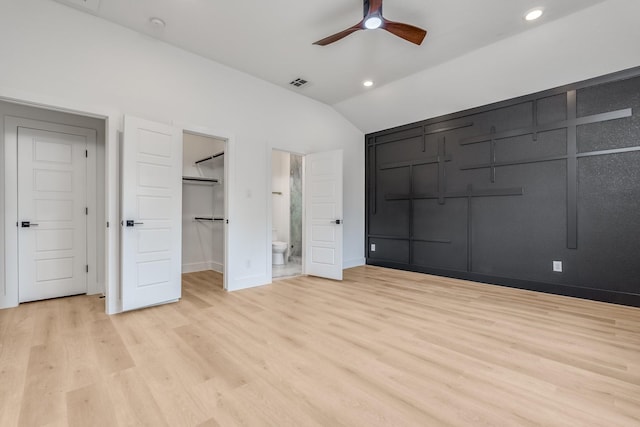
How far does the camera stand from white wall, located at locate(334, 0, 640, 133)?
2.96m

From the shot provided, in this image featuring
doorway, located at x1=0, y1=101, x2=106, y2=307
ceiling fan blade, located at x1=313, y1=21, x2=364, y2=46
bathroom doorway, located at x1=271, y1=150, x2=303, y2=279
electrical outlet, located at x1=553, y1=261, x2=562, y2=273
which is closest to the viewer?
ceiling fan blade, located at x1=313, y1=21, x2=364, y2=46

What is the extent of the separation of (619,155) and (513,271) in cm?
183

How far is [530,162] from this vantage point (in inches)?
155

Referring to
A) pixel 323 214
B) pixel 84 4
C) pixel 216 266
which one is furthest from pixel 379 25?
pixel 216 266

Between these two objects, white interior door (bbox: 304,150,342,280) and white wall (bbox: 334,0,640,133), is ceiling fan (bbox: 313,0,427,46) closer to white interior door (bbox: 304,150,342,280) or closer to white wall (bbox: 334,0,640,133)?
white wall (bbox: 334,0,640,133)

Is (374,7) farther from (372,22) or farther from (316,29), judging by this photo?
(316,29)

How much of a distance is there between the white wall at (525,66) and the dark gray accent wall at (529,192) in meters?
0.17

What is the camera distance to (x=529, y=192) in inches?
156

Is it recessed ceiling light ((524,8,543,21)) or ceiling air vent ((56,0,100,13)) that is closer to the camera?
ceiling air vent ((56,0,100,13))

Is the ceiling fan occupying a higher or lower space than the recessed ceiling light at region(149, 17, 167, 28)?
lower

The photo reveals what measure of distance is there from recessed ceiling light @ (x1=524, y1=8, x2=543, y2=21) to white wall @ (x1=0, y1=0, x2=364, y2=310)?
310 cm

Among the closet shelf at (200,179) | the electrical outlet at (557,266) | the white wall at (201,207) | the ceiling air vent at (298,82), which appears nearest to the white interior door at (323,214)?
the ceiling air vent at (298,82)

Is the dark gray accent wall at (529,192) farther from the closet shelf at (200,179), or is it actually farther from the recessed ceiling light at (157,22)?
the recessed ceiling light at (157,22)

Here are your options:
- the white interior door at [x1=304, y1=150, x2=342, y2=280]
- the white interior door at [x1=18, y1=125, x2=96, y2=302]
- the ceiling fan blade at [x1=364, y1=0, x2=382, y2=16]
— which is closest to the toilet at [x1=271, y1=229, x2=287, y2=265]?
the white interior door at [x1=304, y1=150, x2=342, y2=280]
